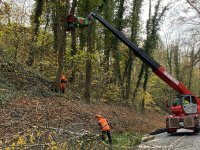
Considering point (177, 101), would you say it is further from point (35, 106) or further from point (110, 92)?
point (35, 106)

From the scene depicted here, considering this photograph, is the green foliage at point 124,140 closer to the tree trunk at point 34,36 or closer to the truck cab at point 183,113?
the truck cab at point 183,113

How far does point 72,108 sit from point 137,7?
23.4 m

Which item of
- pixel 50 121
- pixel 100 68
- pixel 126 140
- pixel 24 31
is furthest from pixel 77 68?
pixel 50 121

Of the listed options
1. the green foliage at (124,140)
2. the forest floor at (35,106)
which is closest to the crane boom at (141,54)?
the forest floor at (35,106)

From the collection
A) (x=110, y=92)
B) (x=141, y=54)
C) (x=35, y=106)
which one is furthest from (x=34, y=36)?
(x=110, y=92)

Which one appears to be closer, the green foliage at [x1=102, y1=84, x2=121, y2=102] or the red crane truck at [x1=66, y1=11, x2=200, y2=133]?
the red crane truck at [x1=66, y1=11, x2=200, y2=133]

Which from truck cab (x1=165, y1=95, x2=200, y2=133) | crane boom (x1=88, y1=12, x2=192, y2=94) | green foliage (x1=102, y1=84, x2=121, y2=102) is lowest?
truck cab (x1=165, y1=95, x2=200, y2=133)

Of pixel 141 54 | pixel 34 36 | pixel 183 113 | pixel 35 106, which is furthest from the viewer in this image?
pixel 183 113

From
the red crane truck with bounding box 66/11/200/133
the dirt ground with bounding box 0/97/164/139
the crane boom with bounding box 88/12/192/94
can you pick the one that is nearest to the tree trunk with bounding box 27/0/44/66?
the crane boom with bounding box 88/12/192/94

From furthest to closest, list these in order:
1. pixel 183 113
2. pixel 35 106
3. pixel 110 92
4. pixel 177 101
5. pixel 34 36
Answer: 1. pixel 110 92
2. pixel 177 101
3. pixel 183 113
4. pixel 34 36
5. pixel 35 106

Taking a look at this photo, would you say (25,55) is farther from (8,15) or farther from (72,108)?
(72,108)

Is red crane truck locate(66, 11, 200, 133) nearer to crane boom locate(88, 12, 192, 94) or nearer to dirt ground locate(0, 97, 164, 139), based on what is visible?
crane boom locate(88, 12, 192, 94)

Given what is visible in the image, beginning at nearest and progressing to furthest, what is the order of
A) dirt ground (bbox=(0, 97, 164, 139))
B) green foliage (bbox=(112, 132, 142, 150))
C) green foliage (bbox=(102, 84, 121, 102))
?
dirt ground (bbox=(0, 97, 164, 139)), green foliage (bbox=(112, 132, 142, 150)), green foliage (bbox=(102, 84, 121, 102))

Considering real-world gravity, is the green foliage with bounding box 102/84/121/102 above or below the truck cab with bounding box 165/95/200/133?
above
